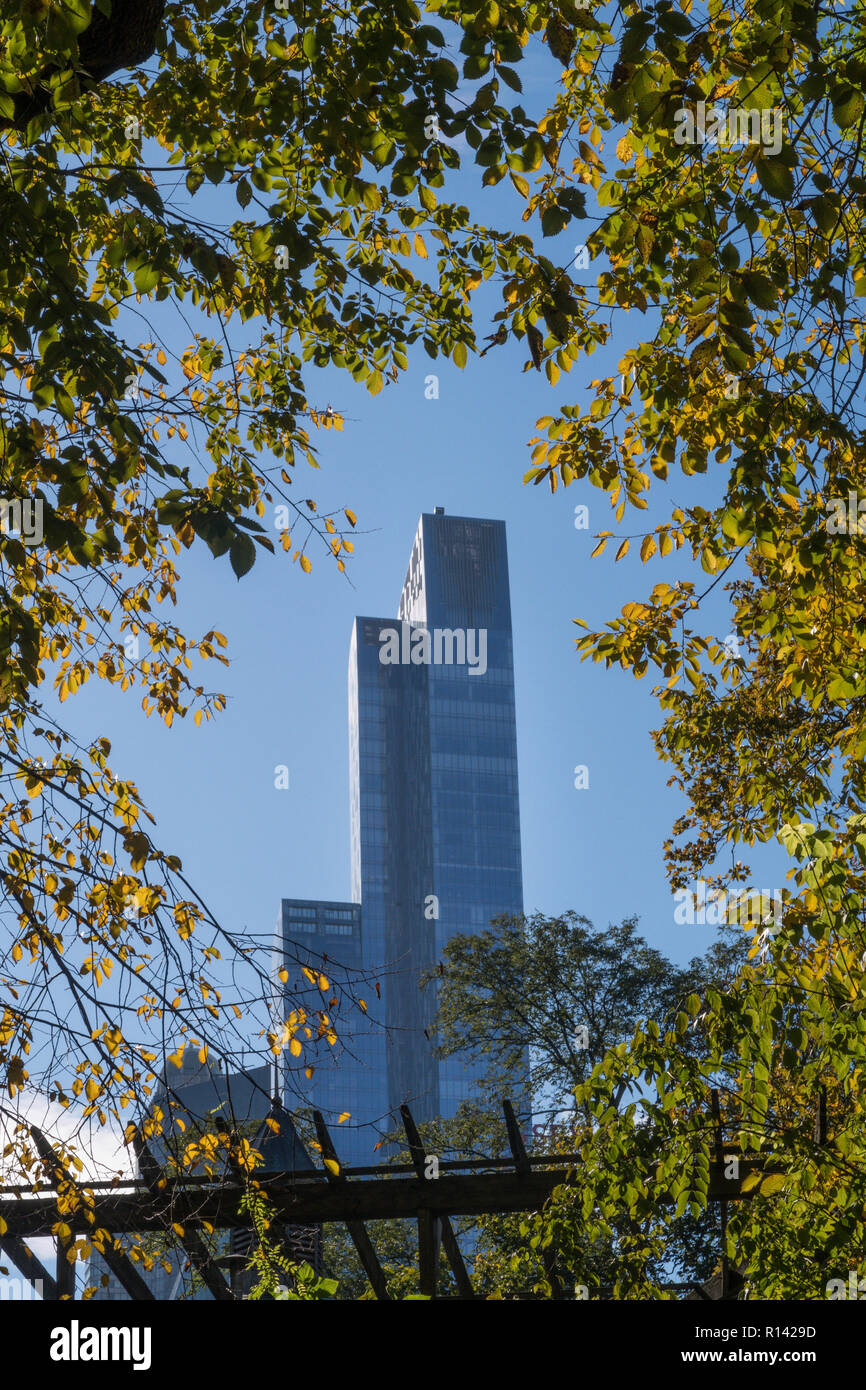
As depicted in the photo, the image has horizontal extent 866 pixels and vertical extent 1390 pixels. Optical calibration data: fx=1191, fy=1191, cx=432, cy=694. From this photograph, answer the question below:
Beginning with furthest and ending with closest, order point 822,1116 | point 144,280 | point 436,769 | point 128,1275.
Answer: point 436,769, point 128,1275, point 822,1116, point 144,280

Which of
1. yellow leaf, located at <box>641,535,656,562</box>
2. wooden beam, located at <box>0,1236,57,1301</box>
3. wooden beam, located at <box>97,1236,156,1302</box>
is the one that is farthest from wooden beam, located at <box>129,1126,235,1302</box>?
wooden beam, located at <box>0,1236,57,1301</box>

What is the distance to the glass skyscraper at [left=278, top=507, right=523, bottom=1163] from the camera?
133375 mm

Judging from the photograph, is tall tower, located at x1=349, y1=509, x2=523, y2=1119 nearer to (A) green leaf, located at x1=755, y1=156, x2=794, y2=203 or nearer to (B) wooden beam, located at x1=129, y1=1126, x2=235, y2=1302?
(B) wooden beam, located at x1=129, y1=1126, x2=235, y2=1302

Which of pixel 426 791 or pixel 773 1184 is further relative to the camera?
pixel 426 791

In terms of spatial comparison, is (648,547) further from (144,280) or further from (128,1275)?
(128,1275)

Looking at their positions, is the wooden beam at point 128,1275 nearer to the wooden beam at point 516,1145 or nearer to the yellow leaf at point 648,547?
the wooden beam at point 516,1145

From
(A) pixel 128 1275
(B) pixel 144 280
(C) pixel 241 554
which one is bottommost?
(A) pixel 128 1275

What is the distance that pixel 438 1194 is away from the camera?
796 cm

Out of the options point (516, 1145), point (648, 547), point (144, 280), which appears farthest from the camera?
point (516, 1145)

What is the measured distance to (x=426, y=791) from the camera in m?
139

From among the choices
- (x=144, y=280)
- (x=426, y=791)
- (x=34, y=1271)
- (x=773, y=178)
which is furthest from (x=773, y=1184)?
(x=426, y=791)

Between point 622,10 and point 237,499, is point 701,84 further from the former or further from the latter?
point 237,499
